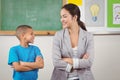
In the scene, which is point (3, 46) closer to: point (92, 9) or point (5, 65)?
point (5, 65)

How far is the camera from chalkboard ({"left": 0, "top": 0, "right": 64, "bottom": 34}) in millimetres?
3668

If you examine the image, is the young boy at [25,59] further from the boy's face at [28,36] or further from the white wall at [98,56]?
the white wall at [98,56]

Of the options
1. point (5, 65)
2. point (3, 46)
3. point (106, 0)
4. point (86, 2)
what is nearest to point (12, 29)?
point (3, 46)

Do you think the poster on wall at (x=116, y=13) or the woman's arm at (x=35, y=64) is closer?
the woman's arm at (x=35, y=64)

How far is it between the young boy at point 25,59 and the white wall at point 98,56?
111 centimetres

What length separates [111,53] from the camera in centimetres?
373

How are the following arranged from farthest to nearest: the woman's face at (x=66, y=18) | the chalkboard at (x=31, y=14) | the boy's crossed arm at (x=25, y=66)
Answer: the chalkboard at (x=31, y=14)
the woman's face at (x=66, y=18)
the boy's crossed arm at (x=25, y=66)

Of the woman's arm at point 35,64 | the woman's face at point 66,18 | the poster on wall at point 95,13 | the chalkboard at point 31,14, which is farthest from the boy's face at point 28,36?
the poster on wall at point 95,13

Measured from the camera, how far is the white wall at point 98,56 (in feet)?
12.1

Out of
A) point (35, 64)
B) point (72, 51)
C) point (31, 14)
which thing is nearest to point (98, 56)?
point (31, 14)

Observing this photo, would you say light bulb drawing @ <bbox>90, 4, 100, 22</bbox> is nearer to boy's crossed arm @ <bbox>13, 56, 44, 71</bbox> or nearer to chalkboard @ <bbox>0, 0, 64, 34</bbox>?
chalkboard @ <bbox>0, 0, 64, 34</bbox>

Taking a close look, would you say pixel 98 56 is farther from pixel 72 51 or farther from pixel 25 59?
pixel 25 59

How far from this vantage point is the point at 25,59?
2.53 m

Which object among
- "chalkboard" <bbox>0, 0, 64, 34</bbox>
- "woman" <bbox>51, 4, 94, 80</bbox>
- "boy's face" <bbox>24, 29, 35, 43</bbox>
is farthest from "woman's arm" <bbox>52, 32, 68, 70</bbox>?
"chalkboard" <bbox>0, 0, 64, 34</bbox>
